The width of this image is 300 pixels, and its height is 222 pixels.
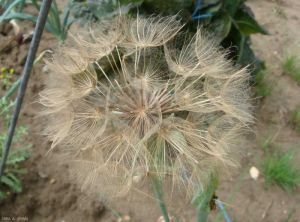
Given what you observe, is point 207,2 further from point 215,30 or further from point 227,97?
point 227,97

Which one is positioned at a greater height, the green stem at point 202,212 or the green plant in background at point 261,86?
the green stem at point 202,212

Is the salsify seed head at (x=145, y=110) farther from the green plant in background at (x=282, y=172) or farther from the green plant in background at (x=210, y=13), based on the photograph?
the green plant in background at (x=282, y=172)

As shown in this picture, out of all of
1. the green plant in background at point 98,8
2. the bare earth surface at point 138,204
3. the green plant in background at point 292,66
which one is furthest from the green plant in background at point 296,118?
the green plant in background at point 98,8

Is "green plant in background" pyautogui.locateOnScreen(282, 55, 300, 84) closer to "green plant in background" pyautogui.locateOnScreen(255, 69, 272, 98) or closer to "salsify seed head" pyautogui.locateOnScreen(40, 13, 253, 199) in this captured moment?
"green plant in background" pyautogui.locateOnScreen(255, 69, 272, 98)

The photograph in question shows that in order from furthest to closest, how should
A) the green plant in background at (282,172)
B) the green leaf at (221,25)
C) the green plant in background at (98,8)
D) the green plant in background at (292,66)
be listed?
the green plant in background at (292,66), the green plant in background at (282,172), the green leaf at (221,25), the green plant in background at (98,8)

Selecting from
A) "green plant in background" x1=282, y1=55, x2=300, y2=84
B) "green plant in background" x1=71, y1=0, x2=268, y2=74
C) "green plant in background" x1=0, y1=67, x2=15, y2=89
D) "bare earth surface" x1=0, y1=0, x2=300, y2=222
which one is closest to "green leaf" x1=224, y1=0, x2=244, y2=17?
"green plant in background" x1=71, y1=0, x2=268, y2=74

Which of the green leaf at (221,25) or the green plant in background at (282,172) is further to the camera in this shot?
the green plant in background at (282,172)
